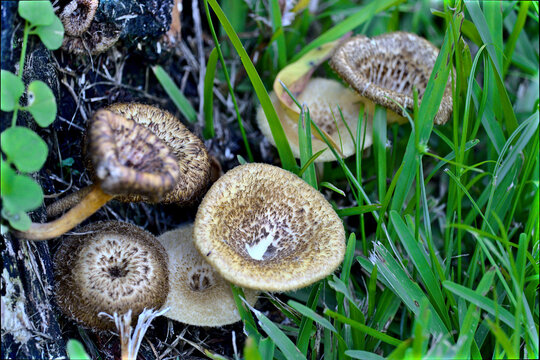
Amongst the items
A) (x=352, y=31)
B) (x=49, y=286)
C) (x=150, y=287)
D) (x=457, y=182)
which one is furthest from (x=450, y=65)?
(x=49, y=286)

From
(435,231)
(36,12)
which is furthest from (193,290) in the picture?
(435,231)

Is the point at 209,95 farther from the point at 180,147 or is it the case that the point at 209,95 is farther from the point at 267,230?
the point at 267,230

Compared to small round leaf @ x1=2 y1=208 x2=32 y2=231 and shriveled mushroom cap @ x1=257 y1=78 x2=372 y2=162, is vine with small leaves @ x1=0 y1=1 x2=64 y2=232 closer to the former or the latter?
small round leaf @ x1=2 y1=208 x2=32 y2=231

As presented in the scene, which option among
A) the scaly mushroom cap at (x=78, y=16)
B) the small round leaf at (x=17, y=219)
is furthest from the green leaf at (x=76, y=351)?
the scaly mushroom cap at (x=78, y=16)

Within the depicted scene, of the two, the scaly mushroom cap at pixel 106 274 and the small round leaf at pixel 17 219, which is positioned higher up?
the small round leaf at pixel 17 219

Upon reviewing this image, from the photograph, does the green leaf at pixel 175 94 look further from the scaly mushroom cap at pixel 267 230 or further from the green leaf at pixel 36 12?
the green leaf at pixel 36 12
